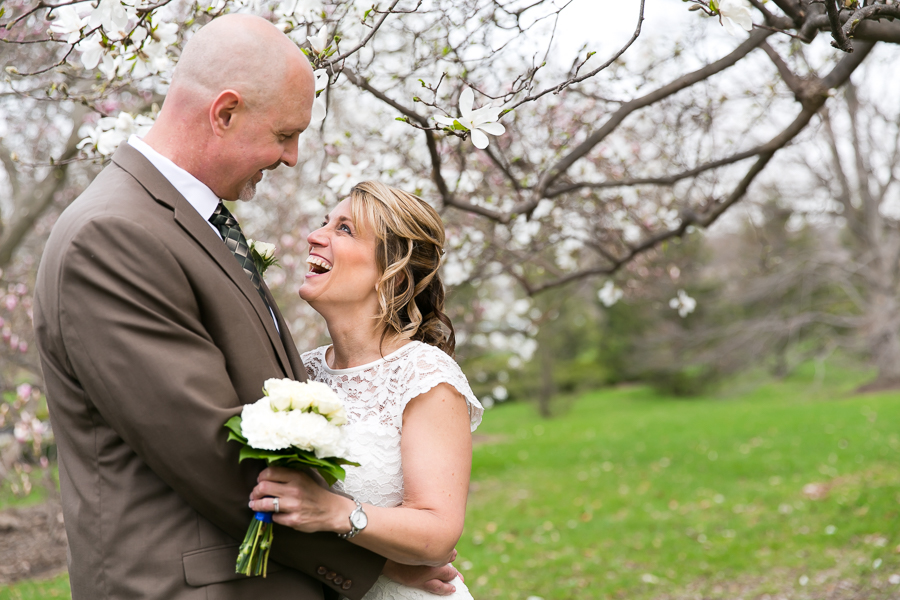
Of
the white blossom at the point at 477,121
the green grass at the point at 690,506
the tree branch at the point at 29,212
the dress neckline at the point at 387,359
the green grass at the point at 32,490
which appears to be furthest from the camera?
the green grass at the point at 32,490

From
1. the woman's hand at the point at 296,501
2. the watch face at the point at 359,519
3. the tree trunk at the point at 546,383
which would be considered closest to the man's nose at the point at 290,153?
the woman's hand at the point at 296,501

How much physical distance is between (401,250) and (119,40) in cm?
121

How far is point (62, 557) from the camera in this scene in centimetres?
671

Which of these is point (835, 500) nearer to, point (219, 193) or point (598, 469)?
point (598, 469)

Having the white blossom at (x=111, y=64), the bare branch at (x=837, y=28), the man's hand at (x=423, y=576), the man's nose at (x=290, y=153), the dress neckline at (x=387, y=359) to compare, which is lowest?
the man's hand at (x=423, y=576)

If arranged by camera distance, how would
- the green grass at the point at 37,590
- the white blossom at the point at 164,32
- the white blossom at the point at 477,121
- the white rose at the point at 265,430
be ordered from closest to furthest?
the white rose at the point at 265,430 → the white blossom at the point at 477,121 → the white blossom at the point at 164,32 → the green grass at the point at 37,590

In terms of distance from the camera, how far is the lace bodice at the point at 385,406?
2.11m

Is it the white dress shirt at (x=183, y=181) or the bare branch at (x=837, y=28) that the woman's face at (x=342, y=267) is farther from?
the bare branch at (x=837, y=28)

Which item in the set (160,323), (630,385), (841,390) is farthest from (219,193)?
(630,385)

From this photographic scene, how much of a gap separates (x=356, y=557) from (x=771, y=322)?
Result: 17.3 metres

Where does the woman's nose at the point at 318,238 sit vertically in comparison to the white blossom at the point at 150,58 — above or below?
below

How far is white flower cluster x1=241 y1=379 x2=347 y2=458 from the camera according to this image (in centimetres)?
145

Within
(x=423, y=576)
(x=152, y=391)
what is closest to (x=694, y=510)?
(x=423, y=576)

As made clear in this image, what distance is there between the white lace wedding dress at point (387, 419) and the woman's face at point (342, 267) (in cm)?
25
